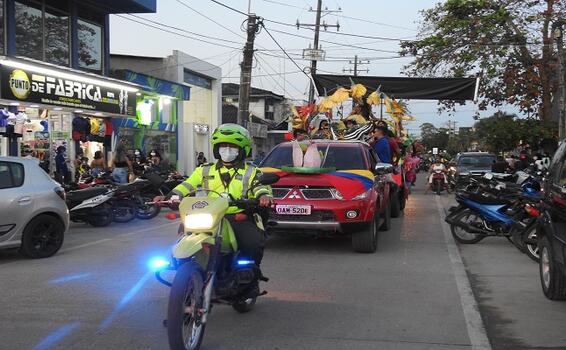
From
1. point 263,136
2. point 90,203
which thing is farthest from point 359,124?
point 263,136

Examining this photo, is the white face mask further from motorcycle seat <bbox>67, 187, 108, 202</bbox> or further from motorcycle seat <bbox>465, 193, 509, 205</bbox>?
motorcycle seat <bbox>67, 187, 108, 202</bbox>

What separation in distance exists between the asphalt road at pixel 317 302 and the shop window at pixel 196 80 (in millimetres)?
20898

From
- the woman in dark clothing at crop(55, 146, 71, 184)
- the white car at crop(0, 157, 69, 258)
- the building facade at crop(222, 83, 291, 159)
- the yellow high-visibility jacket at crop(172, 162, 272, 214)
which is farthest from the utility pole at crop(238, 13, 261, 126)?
the building facade at crop(222, 83, 291, 159)

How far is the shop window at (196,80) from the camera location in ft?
97.3

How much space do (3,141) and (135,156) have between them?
222 inches

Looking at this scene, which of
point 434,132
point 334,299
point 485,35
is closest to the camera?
point 334,299

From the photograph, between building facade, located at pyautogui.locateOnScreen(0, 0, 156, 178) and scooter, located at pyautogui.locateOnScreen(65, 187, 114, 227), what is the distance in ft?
16.8

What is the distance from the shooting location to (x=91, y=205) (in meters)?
11.8

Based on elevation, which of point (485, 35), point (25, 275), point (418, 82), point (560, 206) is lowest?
point (25, 275)

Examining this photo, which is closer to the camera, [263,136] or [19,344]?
[19,344]

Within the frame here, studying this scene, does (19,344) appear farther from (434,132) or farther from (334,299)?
(434,132)

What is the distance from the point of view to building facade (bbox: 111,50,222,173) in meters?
28.2

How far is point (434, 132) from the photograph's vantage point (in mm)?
119812

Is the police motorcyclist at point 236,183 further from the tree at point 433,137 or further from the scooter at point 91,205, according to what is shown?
the tree at point 433,137
